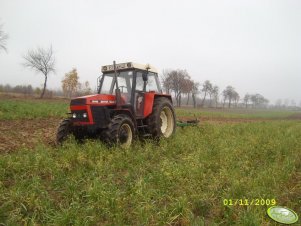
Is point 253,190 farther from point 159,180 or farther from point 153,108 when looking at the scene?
point 153,108

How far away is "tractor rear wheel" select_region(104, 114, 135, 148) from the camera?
661 cm

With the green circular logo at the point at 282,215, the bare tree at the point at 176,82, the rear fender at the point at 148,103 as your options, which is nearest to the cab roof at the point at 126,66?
the rear fender at the point at 148,103

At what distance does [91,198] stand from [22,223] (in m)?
1.02

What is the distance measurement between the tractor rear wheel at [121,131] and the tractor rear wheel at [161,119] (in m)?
1.16

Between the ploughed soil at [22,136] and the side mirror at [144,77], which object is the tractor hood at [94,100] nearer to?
the side mirror at [144,77]

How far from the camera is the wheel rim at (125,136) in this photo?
6891 millimetres

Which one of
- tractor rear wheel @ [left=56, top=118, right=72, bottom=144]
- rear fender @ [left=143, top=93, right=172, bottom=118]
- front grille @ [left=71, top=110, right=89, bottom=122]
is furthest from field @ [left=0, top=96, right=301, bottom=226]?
rear fender @ [left=143, top=93, right=172, bottom=118]

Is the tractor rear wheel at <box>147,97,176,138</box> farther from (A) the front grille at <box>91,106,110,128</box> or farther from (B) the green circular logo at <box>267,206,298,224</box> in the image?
(B) the green circular logo at <box>267,206,298,224</box>

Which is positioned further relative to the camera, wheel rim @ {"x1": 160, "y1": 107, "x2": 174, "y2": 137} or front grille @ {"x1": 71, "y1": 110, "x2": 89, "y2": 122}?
wheel rim @ {"x1": 160, "y1": 107, "x2": 174, "y2": 137}

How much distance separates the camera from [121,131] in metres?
6.91

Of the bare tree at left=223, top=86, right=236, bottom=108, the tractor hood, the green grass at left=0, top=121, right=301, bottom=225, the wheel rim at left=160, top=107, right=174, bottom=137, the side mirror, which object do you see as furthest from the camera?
the bare tree at left=223, top=86, right=236, bottom=108

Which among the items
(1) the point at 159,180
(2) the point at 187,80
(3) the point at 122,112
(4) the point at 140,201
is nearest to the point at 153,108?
(3) the point at 122,112

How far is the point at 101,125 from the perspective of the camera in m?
6.98

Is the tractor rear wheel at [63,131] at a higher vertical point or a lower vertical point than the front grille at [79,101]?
lower
